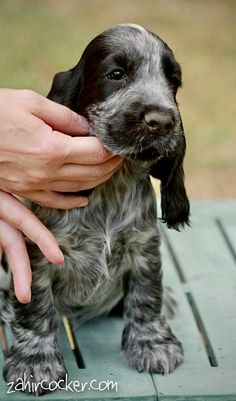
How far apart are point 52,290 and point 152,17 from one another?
23.8 feet

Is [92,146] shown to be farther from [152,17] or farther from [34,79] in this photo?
[152,17]

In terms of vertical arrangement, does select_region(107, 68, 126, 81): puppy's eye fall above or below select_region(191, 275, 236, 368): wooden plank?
above

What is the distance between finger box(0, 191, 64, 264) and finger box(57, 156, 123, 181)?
15cm

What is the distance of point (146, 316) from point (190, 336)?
0.99 ft

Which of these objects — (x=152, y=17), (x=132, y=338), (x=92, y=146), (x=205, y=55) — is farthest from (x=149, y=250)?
(x=152, y=17)

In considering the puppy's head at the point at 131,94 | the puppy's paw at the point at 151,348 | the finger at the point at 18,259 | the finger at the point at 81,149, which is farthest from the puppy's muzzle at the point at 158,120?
the puppy's paw at the point at 151,348

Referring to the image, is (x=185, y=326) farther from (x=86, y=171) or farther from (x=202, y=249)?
(x=86, y=171)

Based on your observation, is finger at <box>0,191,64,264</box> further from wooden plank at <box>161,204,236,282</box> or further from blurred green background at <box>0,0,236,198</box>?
blurred green background at <box>0,0,236,198</box>

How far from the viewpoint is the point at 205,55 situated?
33.4 ft

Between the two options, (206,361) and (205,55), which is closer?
(206,361)

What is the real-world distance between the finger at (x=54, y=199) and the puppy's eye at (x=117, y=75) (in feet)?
1.42

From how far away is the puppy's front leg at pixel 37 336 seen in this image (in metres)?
3.99

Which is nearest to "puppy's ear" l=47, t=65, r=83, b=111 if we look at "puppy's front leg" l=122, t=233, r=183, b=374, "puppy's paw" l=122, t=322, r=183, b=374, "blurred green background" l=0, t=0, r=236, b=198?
"puppy's front leg" l=122, t=233, r=183, b=374

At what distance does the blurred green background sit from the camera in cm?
813
